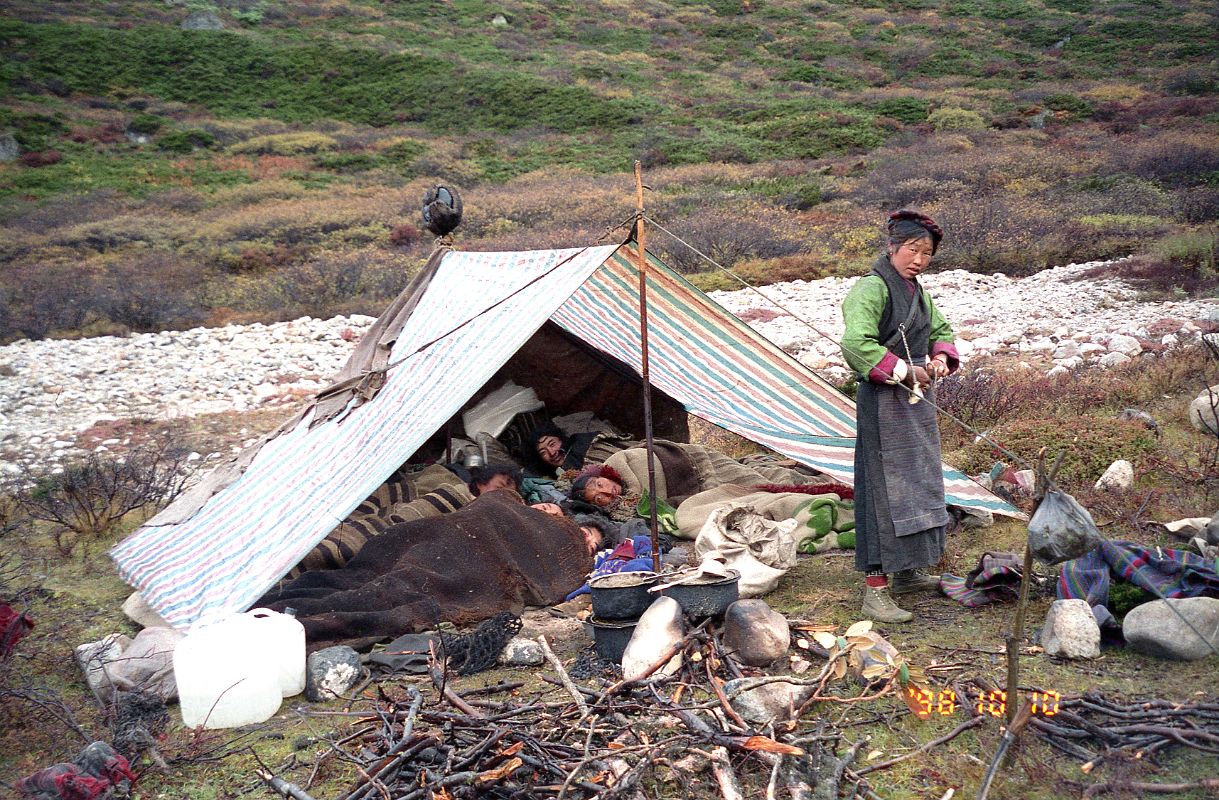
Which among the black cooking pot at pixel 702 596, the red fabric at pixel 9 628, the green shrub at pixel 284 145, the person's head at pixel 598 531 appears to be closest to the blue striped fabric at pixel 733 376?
the person's head at pixel 598 531

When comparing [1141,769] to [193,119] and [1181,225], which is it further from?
[193,119]

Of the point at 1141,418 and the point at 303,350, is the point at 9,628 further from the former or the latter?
the point at 303,350

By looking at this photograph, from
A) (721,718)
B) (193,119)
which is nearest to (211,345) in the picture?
Result: (721,718)

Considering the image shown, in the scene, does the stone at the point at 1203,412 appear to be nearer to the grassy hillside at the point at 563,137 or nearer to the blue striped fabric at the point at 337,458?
the blue striped fabric at the point at 337,458

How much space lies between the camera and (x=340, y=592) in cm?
392

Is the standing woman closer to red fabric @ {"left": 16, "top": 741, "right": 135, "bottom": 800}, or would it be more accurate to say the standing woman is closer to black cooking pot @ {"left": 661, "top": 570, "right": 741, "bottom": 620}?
black cooking pot @ {"left": 661, "top": 570, "right": 741, "bottom": 620}

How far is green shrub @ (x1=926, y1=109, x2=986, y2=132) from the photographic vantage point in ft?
78.5

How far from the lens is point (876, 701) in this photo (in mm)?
2992

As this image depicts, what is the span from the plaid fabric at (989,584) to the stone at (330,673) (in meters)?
2.29

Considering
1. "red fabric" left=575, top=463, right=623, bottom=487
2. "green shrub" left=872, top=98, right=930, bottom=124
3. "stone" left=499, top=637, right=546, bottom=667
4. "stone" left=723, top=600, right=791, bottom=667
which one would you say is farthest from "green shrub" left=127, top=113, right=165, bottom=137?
"stone" left=723, top=600, right=791, bottom=667

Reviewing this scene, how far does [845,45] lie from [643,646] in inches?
1401

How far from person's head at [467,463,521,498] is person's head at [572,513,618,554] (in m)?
0.49

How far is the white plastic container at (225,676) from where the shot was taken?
321 cm
